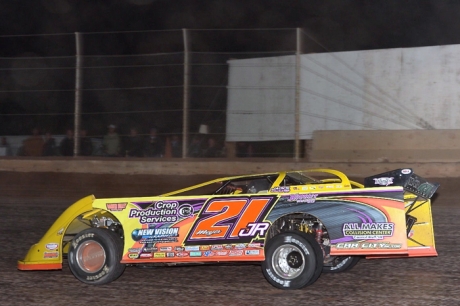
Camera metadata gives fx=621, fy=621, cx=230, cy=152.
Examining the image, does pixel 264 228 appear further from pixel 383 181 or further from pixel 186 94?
pixel 186 94

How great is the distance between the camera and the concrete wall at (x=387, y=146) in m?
12.8

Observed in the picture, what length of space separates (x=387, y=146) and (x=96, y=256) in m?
8.19

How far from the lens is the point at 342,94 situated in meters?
14.1

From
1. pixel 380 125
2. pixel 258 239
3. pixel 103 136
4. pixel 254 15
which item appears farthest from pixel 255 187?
pixel 254 15

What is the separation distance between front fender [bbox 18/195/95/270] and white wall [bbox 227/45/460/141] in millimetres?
7636

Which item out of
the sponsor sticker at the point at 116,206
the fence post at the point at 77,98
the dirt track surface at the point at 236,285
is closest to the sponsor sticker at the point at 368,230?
the dirt track surface at the point at 236,285

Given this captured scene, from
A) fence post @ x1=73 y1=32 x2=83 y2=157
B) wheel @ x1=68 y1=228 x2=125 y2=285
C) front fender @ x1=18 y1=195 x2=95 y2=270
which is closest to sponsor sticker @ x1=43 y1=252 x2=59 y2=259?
front fender @ x1=18 y1=195 x2=95 y2=270

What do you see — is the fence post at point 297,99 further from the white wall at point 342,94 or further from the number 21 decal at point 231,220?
the number 21 decal at point 231,220

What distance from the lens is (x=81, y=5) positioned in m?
26.7

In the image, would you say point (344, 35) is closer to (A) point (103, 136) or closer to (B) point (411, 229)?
(A) point (103, 136)

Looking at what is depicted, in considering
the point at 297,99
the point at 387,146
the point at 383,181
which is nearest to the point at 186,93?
the point at 297,99

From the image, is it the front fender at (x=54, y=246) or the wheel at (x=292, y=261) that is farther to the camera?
the front fender at (x=54, y=246)

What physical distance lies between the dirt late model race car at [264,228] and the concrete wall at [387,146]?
6.65 m

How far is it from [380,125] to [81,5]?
17.2 m
